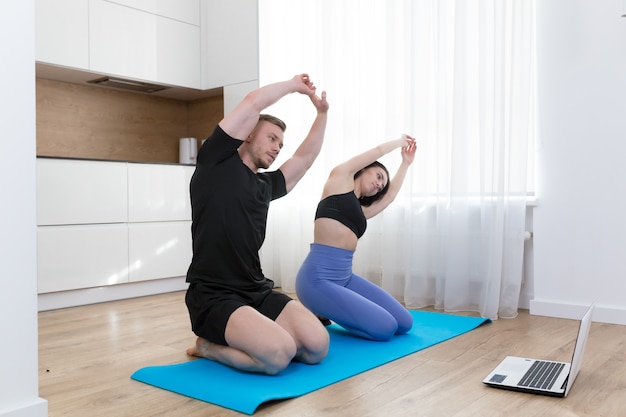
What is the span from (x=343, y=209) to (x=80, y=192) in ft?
6.80

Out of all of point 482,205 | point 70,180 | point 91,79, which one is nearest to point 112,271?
point 70,180

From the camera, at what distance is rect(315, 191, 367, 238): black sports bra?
297 cm

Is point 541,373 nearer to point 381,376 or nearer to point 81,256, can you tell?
point 381,376

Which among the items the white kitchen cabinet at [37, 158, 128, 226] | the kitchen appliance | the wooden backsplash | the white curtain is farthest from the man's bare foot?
the kitchen appliance

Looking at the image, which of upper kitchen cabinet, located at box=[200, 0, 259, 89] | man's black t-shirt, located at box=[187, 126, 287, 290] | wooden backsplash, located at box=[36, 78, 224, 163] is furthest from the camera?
upper kitchen cabinet, located at box=[200, 0, 259, 89]

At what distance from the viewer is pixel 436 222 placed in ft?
12.5

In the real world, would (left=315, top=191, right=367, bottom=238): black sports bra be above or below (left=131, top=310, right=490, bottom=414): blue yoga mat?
above

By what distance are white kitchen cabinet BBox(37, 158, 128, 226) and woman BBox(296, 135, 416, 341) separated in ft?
6.12

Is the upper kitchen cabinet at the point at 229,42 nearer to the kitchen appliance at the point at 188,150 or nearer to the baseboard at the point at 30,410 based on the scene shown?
the kitchen appliance at the point at 188,150

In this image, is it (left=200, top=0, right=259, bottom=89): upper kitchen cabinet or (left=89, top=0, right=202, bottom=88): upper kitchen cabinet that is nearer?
(left=89, top=0, right=202, bottom=88): upper kitchen cabinet

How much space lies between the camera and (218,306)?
235cm

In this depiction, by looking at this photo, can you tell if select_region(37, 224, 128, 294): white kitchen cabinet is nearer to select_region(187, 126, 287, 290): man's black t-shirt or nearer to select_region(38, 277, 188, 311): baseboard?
select_region(38, 277, 188, 311): baseboard

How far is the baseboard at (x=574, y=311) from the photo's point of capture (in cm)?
325

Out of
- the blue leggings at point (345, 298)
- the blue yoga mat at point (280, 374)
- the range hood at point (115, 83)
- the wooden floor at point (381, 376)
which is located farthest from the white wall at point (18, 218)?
the range hood at point (115, 83)
